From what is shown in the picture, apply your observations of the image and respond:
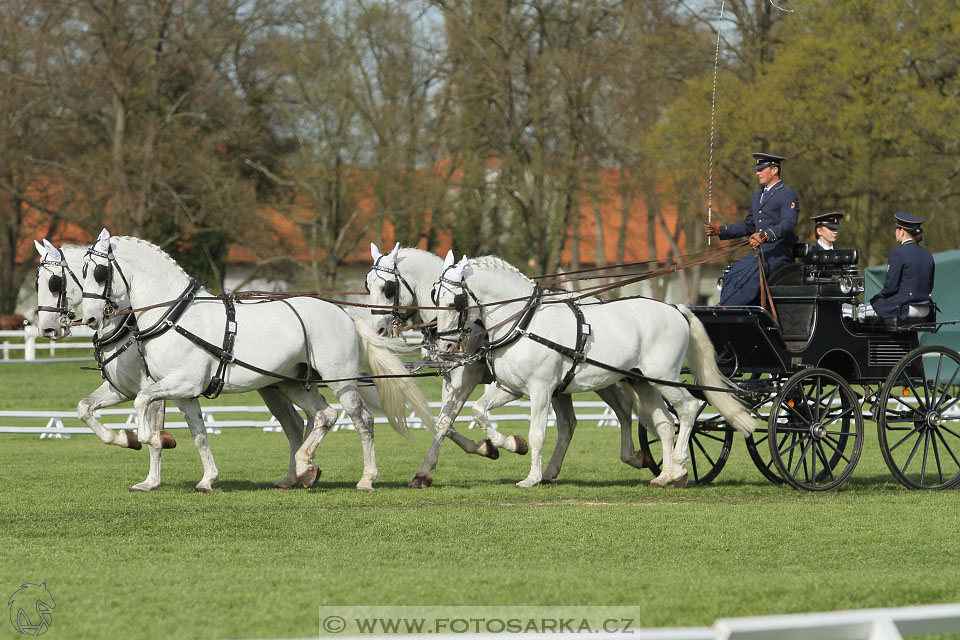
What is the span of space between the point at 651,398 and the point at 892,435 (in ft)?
27.1

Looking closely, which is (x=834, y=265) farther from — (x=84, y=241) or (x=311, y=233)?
(x=84, y=241)

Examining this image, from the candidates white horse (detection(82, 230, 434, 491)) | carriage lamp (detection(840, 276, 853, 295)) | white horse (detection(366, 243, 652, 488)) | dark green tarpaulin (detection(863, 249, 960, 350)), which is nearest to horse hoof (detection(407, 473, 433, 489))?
white horse (detection(366, 243, 652, 488))

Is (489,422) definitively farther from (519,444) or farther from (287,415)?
(287,415)

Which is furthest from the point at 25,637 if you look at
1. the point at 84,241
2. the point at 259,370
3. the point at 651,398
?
the point at 84,241

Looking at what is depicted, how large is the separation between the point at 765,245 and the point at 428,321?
121 inches

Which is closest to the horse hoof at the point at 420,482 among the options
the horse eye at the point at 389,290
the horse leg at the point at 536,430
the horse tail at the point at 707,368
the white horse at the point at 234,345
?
the white horse at the point at 234,345

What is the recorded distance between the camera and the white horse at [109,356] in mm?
9859

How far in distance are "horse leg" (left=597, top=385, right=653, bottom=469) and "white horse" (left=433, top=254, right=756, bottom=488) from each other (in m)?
0.39

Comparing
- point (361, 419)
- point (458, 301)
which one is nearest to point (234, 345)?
point (361, 419)

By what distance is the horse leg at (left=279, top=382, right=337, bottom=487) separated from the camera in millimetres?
10336

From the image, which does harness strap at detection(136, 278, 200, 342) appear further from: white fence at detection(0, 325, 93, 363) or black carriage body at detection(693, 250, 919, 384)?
white fence at detection(0, 325, 93, 363)

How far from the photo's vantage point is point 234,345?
33.2 feet

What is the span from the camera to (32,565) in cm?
671

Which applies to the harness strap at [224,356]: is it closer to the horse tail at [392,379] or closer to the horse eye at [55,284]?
the horse tail at [392,379]
